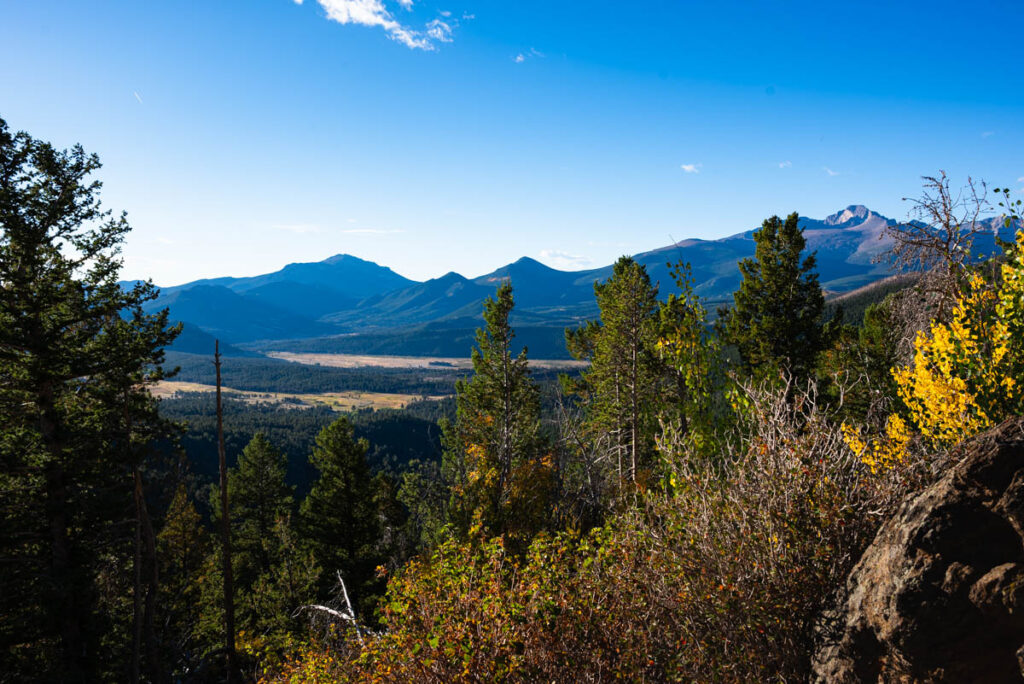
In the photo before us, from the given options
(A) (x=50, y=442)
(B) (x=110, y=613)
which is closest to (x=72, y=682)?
(B) (x=110, y=613)

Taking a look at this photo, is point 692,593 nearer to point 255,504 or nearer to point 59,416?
point 59,416

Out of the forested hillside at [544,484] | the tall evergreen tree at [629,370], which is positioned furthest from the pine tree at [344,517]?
the tall evergreen tree at [629,370]

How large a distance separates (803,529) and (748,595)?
0.92 m

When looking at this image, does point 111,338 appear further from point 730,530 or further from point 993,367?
point 993,367

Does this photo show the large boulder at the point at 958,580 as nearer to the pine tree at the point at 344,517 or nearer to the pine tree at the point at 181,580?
the pine tree at the point at 181,580

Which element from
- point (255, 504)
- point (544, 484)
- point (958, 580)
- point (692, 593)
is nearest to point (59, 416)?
point (544, 484)

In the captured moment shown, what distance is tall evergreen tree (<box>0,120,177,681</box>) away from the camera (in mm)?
12570

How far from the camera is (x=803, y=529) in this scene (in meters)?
5.46

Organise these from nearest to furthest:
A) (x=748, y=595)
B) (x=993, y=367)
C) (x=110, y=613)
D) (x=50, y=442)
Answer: (x=748, y=595), (x=993, y=367), (x=50, y=442), (x=110, y=613)

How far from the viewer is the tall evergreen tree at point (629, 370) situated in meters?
18.1

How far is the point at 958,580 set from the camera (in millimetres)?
4371

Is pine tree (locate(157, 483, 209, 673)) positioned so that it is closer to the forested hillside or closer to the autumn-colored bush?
the forested hillside

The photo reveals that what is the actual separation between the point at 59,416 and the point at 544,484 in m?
13.0

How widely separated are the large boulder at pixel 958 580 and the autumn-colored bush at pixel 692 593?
55 centimetres
